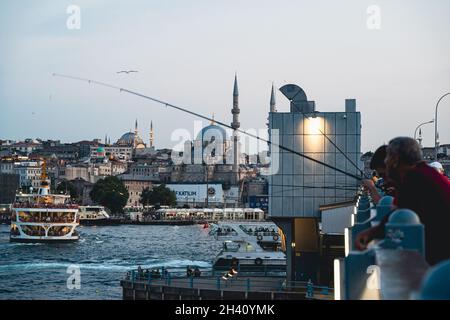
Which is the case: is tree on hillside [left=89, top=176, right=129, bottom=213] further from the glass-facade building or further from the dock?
the glass-facade building

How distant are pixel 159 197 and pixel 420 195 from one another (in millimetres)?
79941

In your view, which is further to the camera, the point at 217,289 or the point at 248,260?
the point at 248,260

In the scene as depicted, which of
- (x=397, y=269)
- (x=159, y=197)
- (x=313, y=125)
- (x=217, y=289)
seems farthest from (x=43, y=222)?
(x=159, y=197)

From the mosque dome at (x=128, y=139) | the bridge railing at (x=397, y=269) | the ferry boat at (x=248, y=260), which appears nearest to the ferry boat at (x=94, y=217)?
the ferry boat at (x=248, y=260)

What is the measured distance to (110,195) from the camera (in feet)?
242

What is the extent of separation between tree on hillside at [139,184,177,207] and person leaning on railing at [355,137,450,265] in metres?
78.6

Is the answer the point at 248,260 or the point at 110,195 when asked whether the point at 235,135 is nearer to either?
the point at 110,195

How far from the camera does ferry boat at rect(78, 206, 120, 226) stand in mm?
66812

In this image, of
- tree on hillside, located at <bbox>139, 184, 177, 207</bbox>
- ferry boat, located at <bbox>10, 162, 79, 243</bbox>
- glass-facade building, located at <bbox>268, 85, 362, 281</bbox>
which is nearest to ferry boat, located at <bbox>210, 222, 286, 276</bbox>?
glass-facade building, located at <bbox>268, 85, 362, 281</bbox>

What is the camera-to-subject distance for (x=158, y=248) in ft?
121

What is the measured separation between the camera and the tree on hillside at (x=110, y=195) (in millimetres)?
73938

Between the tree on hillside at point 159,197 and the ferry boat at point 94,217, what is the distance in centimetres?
1162

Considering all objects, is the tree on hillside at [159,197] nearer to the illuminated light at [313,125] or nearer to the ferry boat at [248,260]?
the ferry boat at [248,260]
